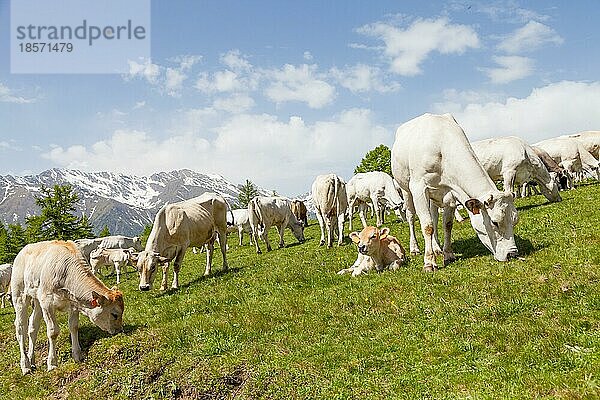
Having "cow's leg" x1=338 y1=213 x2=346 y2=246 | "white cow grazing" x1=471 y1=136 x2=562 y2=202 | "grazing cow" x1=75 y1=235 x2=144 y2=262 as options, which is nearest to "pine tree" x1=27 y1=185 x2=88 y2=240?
"grazing cow" x1=75 y1=235 x2=144 y2=262

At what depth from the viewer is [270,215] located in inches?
1175

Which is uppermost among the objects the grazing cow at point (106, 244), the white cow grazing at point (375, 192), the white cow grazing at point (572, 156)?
the white cow grazing at point (572, 156)

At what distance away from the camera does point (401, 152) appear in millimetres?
15219

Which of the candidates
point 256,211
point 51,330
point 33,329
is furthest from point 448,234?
point 256,211

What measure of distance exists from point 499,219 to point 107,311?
34.1 ft

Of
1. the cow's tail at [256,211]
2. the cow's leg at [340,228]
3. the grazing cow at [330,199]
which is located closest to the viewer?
the cow's leg at [340,228]

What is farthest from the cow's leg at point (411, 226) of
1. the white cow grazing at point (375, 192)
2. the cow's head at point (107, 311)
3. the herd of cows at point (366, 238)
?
the white cow grazing at point (375, 192)

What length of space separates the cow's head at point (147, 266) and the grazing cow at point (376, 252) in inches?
258

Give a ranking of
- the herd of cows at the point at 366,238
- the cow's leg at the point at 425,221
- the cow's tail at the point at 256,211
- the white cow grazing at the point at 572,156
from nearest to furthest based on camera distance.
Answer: the herd of cows at the point at 366,238
the cow's leg at the point at 425,221
the cow's tail at the point at 256,211
the white cow grazing at the point at 572,156

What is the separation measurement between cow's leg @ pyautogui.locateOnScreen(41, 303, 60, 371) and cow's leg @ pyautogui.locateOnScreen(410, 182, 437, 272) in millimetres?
9643

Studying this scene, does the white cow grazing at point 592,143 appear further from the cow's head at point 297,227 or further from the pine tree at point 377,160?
the pine tree at point 377,160

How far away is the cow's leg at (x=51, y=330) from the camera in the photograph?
12.1 metres

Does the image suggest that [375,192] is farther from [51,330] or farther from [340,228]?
[51,330]

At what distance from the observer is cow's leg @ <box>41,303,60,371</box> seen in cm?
1207
